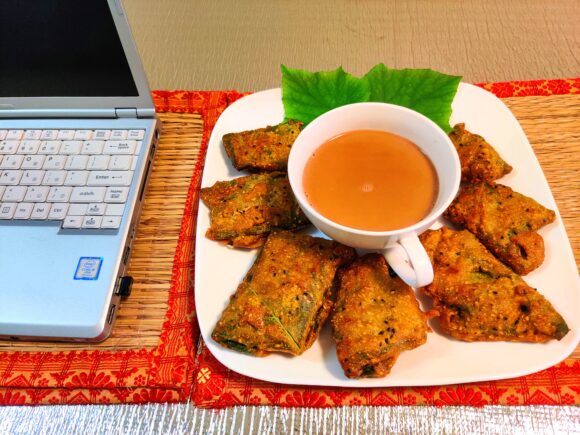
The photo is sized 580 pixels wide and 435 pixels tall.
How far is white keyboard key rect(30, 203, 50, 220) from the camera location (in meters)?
1.31

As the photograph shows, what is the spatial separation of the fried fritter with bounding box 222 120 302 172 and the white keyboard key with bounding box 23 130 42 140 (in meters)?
0.61

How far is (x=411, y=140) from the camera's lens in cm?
117

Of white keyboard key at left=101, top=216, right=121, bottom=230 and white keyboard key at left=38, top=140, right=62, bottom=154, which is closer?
white keyboard key at left=101, top=216, right=121, bottom=230

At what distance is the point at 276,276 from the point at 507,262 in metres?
0.57

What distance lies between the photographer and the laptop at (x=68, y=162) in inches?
46.3

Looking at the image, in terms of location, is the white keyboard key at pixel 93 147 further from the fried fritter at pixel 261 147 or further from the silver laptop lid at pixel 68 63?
the fried fritter at pixel 261 147

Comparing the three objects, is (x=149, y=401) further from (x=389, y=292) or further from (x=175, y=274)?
(x=389, y=292)

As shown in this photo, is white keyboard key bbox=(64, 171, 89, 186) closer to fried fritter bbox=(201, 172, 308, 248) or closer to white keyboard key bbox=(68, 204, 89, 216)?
white keyboard key bbox=(68, 204, 89, 216)

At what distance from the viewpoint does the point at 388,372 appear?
0.99 m

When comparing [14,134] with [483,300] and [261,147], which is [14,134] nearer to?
[261,147]

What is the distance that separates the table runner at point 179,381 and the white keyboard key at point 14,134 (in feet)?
2.02

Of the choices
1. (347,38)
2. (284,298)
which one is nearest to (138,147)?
(284,298)

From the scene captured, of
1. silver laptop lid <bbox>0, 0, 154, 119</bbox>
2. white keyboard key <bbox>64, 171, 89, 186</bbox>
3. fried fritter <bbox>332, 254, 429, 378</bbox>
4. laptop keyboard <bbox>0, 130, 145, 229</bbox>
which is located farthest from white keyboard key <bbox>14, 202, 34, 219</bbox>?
fried fritter <bbox>332, 254, 429, 378</bbox>

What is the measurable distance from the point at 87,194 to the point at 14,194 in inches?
8.8
